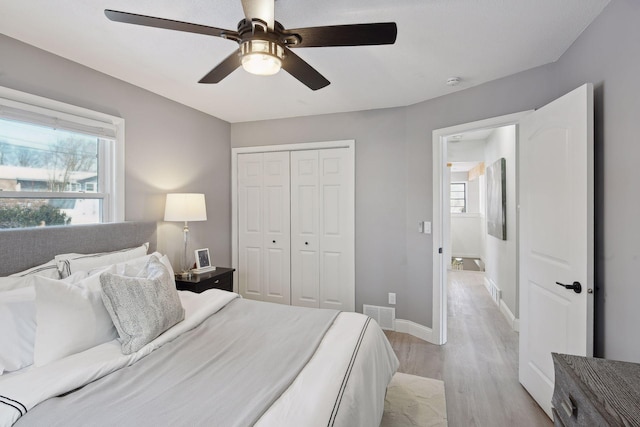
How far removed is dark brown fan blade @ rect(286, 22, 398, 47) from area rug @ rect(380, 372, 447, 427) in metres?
2.21

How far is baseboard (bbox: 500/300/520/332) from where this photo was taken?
11.2ft

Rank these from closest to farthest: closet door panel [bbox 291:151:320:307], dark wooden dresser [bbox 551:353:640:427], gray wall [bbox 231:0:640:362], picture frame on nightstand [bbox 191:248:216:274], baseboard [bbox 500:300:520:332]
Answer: dark wooden dresser [bbox 551:353:640:427] < gray wall [bbox 231:0:640:362] < picture frame on nightstand [bbox 191:248:216:274] < baseboard [bbox 500:300:520:332] < closet door panel [bbox 291:151:320:307]

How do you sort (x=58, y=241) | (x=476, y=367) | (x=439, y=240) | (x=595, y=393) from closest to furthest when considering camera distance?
1. (x=595, y=393)
2. (x=58, y=241)
3. (x=476, y=367)
4. (x=439, y=240)

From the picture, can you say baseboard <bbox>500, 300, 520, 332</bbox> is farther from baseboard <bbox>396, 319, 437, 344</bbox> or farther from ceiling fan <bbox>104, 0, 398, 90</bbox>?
ceiling fan <bbox>104, 0, 398, 90</bbox>

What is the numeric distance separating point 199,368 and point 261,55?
1464mm

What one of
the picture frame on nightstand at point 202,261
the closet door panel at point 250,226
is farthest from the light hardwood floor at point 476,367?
the picture frame on nightstand at point 202,261

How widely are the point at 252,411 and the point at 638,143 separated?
6.80 ft

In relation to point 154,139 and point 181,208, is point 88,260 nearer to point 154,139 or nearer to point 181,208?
point 181,208

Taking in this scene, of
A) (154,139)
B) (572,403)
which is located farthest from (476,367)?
(154,139)

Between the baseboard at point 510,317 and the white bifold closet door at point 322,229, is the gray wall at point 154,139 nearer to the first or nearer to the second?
the white bifold closet door at point 322,229

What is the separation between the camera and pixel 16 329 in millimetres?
1467

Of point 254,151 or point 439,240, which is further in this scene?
point 254,151

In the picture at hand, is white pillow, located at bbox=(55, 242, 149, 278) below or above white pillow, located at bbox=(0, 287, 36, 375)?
above

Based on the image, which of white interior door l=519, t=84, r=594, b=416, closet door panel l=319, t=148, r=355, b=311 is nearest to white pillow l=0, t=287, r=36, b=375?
closet door panel l=319, t=148, r=355, b=311
